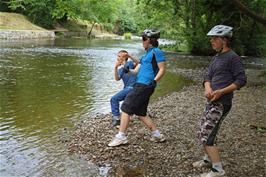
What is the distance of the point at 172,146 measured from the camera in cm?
749

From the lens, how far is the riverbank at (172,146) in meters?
6.46

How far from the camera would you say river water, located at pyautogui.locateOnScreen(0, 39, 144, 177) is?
22.9 ft

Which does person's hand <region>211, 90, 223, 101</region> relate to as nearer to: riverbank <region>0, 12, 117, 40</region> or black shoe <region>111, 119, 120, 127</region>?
black shoe <region>111, 119, 120, 127</region>

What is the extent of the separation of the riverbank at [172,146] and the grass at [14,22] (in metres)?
38.3

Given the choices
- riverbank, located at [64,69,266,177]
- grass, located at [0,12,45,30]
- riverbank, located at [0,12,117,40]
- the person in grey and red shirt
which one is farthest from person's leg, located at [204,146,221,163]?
grass, located at [0,12,45,30]

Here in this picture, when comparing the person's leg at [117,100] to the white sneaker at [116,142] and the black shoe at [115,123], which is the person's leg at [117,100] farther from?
the white sneaker at [116,142]

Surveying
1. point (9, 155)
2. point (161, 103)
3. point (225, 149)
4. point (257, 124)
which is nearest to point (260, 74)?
point (161, 103)

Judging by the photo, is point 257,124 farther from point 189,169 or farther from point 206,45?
point 206,45

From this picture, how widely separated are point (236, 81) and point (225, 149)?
2.18 metres

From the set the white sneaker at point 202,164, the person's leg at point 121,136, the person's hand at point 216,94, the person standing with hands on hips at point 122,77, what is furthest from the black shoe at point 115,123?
the person's hand at point 216,94

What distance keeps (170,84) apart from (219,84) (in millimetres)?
12952

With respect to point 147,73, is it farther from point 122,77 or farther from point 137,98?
point 122,77

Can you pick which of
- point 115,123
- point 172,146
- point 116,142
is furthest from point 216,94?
point 115,123

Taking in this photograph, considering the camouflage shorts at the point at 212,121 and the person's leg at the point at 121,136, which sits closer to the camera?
the camouflage shorts at the point at 212,121
